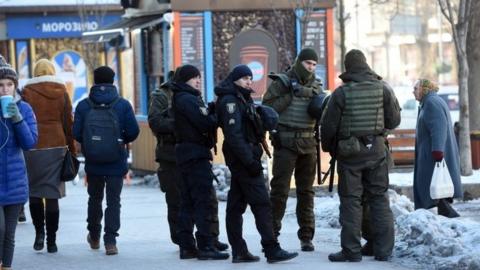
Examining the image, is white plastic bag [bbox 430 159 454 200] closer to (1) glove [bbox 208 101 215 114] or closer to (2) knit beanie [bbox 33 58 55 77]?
(1) glove [bbox 208 101 215 114]

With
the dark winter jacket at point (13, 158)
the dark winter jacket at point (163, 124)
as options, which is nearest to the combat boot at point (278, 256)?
the dark winter jacket at point (163, 124)

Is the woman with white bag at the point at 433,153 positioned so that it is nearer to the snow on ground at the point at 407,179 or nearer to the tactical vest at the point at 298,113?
the tactical vest at the point at 298,113

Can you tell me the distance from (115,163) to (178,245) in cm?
99

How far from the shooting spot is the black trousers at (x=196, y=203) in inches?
408

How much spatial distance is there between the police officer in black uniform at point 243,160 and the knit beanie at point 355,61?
0.84m

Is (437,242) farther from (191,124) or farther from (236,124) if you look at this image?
(191,124)

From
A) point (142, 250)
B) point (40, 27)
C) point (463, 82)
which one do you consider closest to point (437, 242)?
point (142, 250)

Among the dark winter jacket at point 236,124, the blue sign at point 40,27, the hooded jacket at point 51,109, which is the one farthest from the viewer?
the blue sign at point 40,27

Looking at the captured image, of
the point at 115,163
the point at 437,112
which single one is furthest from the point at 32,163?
the point at 437,112

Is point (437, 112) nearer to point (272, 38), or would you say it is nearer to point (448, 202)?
point (448, 202)

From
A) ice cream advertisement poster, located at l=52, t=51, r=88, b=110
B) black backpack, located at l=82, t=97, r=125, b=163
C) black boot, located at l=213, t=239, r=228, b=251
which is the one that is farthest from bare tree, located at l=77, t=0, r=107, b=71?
black boot, located at l=213, t=239, r=228, b=251

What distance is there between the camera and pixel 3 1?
106 feet

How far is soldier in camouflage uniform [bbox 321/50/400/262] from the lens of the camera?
1005cm

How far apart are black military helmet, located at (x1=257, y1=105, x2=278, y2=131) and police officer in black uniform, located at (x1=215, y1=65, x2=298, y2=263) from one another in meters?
0.06
